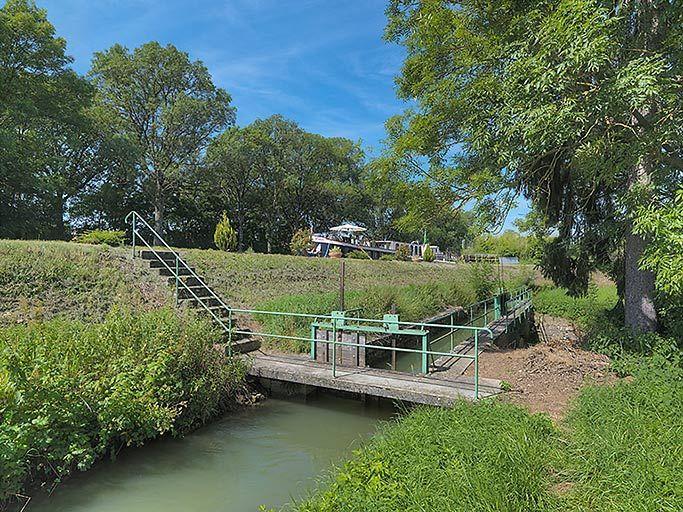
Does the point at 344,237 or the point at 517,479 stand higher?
the point at 344,237

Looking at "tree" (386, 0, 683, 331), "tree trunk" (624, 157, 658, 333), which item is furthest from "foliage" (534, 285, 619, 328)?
"tree trunk" (624, 157, 658, 333)

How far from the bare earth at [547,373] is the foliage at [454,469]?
1.04 meters

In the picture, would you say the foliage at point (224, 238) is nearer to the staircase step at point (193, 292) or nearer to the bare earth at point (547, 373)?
the staircase step at point (193, 292)

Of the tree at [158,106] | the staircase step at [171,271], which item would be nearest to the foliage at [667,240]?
the staircase step at [171,271]

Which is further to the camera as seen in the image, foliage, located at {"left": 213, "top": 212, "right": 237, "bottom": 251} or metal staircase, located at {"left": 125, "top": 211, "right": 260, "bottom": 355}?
foliage, located at {"left": 213, "top": 212, "right": 237, "bottom": 251}

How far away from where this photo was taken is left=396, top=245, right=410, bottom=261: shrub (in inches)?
1382

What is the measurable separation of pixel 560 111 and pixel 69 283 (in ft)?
32.9

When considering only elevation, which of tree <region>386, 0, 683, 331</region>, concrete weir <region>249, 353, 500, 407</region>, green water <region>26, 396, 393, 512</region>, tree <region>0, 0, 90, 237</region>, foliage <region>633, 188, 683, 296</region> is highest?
tree <region>0, 0, 90, 237</region>

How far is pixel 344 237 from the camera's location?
40281 millimetres

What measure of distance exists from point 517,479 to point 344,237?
3675cm

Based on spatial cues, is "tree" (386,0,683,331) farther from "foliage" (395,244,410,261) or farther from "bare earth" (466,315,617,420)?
"foliage" (395,244,410,261)

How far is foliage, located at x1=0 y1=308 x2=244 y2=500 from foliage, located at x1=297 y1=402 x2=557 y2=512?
2.52 m

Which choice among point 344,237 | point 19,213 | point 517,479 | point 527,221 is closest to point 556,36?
point 517,479

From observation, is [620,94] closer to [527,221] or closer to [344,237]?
[527,221]
